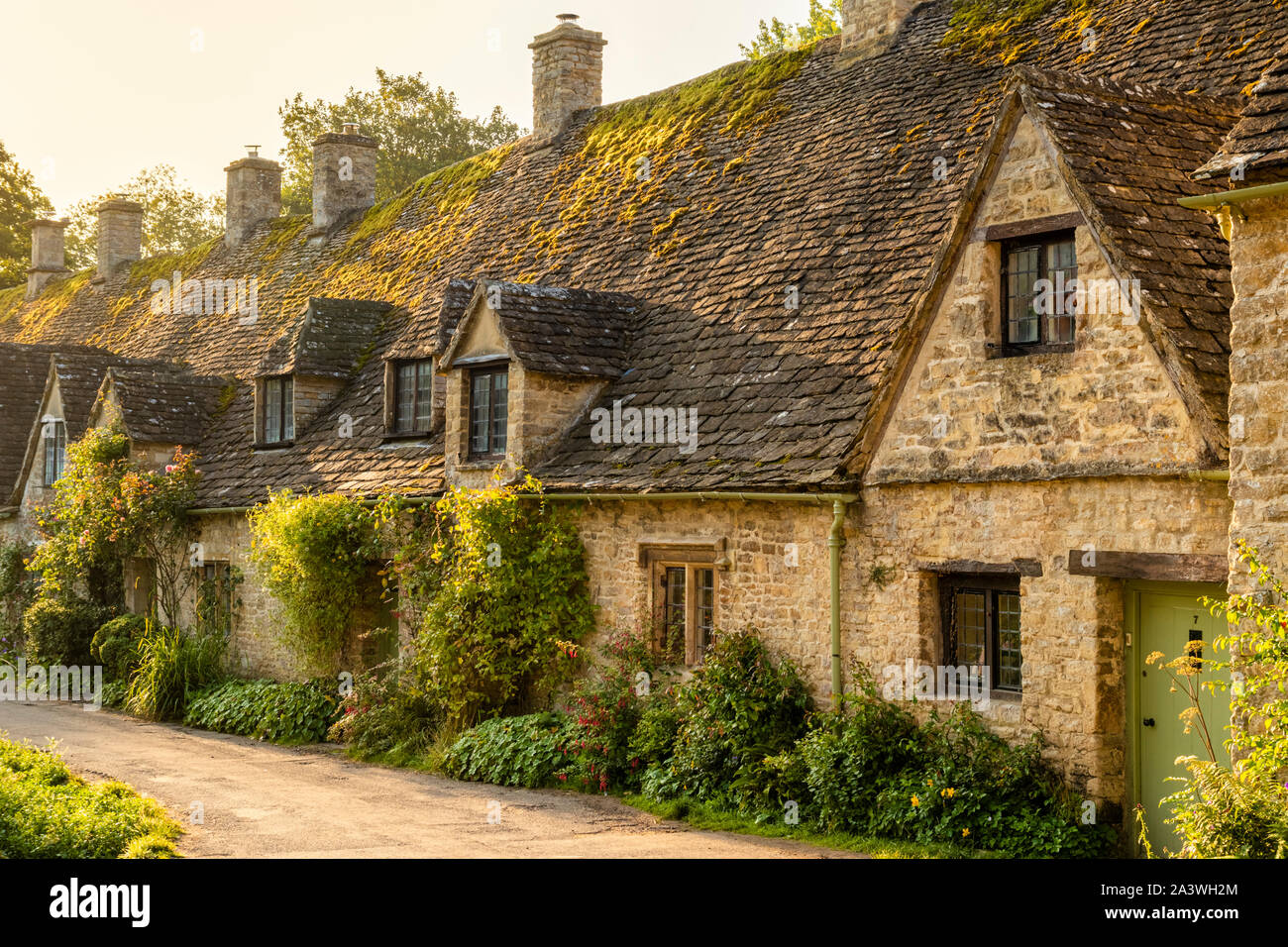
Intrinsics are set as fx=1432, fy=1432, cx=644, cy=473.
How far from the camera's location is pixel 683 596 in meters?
15.2

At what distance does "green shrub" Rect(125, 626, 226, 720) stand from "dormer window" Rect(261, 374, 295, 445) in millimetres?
3349

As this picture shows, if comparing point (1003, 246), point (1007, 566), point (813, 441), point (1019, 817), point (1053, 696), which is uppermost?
point (1003, 246)

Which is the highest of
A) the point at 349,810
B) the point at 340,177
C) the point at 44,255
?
the point at 44,255

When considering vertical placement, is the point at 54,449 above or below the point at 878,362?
above

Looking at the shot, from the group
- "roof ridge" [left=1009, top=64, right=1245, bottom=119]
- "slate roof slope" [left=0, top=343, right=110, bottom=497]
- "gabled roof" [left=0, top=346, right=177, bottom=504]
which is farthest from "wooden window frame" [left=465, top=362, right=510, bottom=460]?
"slate roof slope" [left=0, top=343, right=110, bottom=497]

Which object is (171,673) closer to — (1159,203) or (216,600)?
(216,600)

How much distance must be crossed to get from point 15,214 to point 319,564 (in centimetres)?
4286

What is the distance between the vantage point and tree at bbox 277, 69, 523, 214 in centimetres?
5256

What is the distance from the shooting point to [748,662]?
13.8 m

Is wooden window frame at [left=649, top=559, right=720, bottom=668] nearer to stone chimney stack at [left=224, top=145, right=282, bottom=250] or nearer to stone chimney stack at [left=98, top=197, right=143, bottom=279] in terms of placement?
stone chimney stack at [left=224, top=145, right=282, bottom=250]

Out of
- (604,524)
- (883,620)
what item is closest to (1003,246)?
(883,620)

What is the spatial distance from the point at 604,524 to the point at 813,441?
3.18m

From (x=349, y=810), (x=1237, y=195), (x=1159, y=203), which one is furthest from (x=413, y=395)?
(x=1237, y=195)

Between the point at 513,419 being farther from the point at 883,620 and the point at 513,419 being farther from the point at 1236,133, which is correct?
the point at 1236,133
